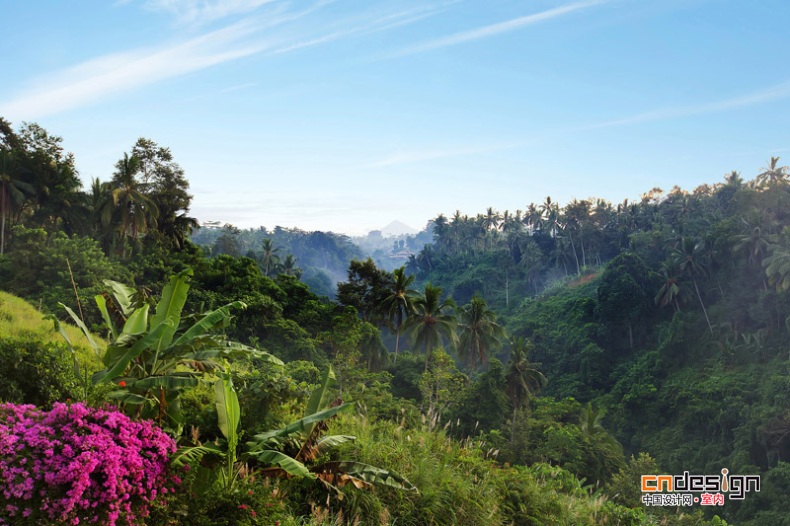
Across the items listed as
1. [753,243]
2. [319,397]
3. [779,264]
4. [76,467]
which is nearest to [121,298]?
[319,397]

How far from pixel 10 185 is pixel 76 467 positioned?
38.7m

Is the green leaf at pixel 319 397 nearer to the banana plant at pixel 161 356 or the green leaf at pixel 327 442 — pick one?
the green leaf at pixel 327 442

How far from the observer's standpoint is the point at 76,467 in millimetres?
4691

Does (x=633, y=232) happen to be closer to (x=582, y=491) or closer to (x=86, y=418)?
(x=582, y=491)

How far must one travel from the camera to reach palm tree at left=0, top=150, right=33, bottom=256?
115ft

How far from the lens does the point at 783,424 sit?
127ft

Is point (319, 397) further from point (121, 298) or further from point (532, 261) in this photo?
point (532, 261)

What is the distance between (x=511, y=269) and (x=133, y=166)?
71.1 meters

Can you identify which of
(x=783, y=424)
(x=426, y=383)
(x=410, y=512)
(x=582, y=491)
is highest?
(x=410, y=512)

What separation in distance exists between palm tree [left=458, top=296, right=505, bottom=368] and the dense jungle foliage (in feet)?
0.57

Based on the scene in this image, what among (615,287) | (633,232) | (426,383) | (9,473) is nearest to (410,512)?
(9,473)

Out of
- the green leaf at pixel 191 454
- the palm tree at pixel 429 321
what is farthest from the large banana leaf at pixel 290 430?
the palm tree at pixel 429 321

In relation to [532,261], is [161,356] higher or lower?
higher

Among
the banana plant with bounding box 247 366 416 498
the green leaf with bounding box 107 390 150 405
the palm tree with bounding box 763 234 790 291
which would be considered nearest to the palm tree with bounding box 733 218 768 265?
the palm tree with bounding box 763 234 790 291
